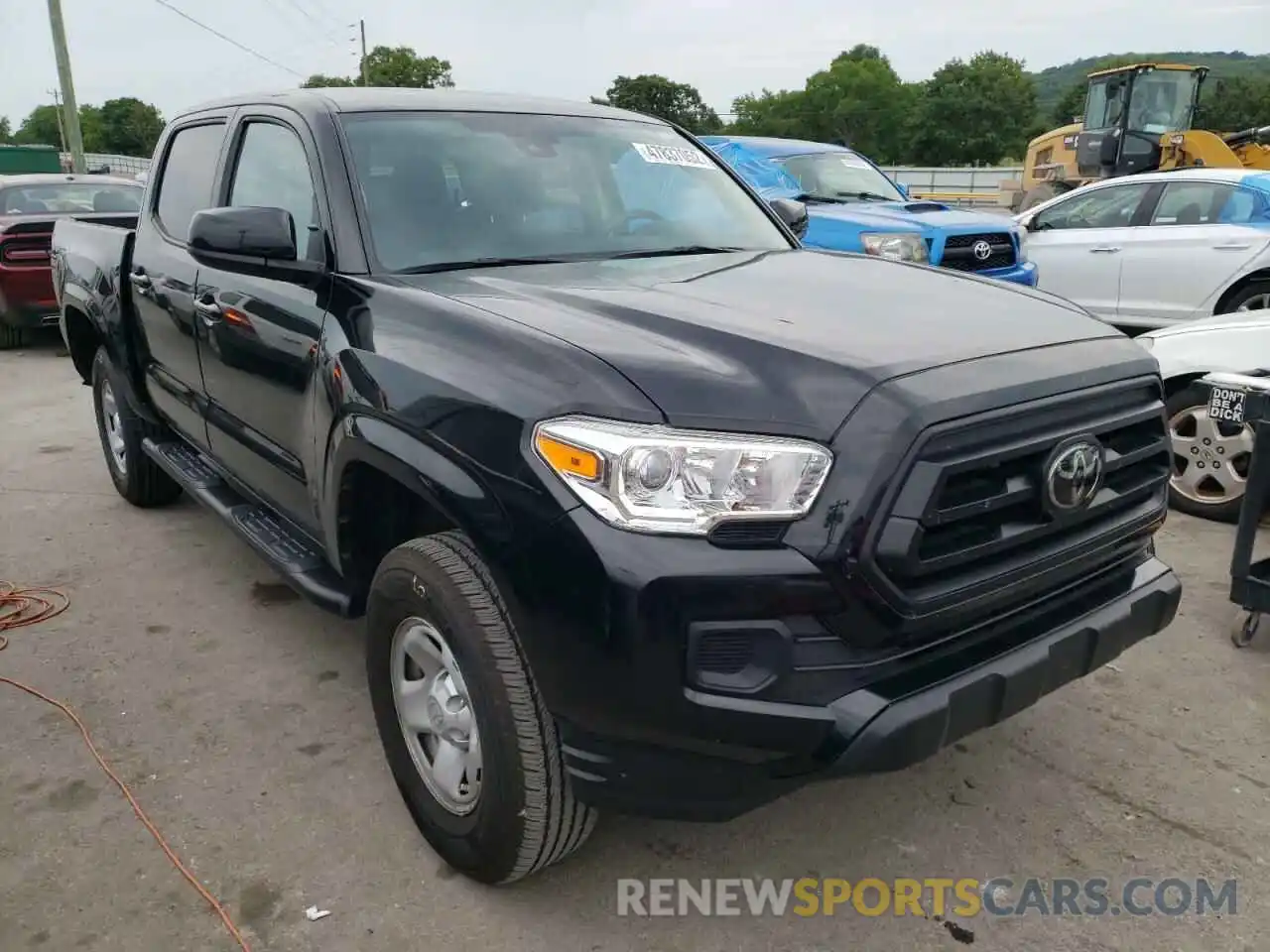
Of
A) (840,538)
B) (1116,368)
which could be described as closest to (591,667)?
(840,538)

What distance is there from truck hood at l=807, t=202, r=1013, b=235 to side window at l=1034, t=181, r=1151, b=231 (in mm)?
1194

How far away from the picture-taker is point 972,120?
79438mm

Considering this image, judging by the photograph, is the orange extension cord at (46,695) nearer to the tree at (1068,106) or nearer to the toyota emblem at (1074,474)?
the toyota emblem at (1074,474)

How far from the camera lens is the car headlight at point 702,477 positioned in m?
1.98

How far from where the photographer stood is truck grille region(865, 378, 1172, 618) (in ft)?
6.57

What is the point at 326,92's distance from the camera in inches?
136

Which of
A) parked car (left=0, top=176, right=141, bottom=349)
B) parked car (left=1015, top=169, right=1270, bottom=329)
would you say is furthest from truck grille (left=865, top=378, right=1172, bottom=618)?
parked car (left=0, top=176, right=141, bottom=349)

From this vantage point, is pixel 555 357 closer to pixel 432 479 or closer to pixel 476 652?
pixel 432 479

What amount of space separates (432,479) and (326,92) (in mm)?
1800

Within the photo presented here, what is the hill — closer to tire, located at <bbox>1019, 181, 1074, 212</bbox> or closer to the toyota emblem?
tire, located at <bbox>1019, 181, 1074, 212</bbox>

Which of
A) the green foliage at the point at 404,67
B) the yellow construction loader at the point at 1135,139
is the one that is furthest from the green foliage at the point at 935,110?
the yellow construction loader at the point at 1135,139

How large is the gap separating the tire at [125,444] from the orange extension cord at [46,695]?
3.08 ft

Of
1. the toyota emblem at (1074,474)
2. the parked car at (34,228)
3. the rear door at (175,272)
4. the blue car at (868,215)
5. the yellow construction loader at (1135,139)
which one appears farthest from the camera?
the yellow construction loader at (1135,139)

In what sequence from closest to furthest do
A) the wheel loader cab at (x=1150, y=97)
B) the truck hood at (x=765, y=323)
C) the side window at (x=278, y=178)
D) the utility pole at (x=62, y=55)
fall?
the truck hood at (x=765, y=323) → the side window at (x=278, y=178) → the wheel loader cab at (x=1150, y=97) → the utility pole at (x=62, y=55)
